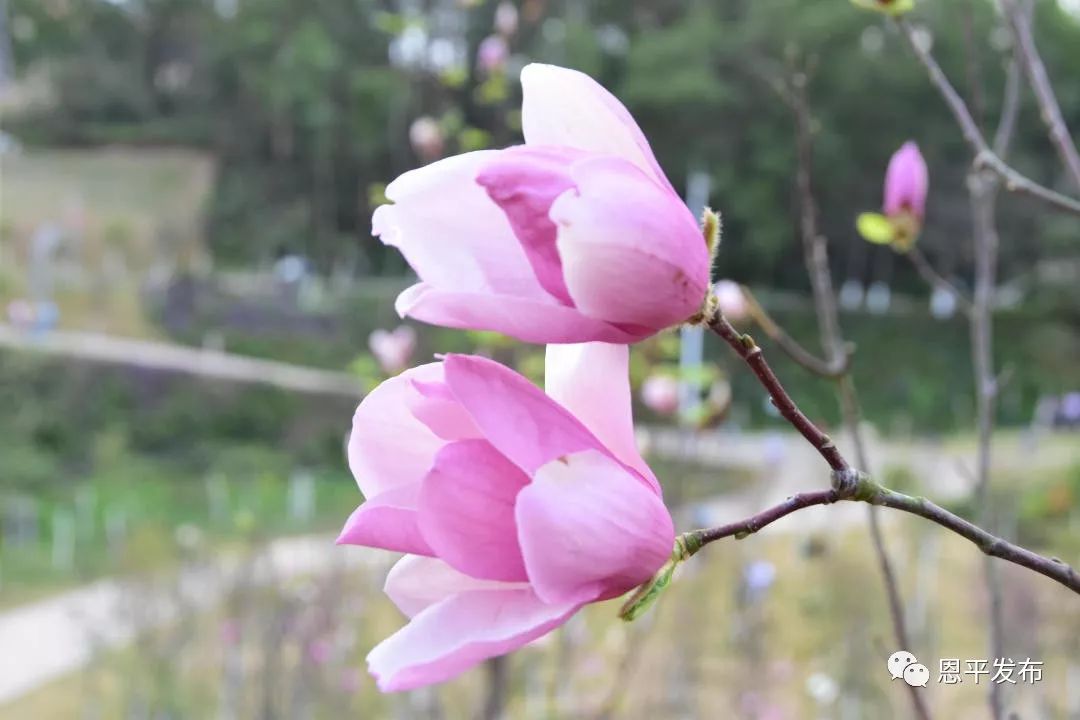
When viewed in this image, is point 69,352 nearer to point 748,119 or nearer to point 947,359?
point 748,119

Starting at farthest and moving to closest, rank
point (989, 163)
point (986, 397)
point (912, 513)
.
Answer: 1. point (986, 397)
2. point (989, 163)
3. point (912, 513)

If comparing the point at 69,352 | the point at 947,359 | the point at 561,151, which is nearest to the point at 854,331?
the point at 947,359

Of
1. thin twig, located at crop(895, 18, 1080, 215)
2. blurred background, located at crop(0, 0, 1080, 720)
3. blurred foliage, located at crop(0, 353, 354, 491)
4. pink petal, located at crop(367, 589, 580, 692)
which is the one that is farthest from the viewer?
blurred foliage, located at crop(0, 353, 354, 491)

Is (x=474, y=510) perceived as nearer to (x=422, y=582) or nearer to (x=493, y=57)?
(x=422, y=582)

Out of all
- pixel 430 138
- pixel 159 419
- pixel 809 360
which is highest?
pixel 809 360

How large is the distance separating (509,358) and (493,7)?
4700mm

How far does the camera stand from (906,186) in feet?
2.58

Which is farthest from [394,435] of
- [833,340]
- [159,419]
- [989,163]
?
[159,419]

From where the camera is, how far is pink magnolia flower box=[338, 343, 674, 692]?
243 millimetres

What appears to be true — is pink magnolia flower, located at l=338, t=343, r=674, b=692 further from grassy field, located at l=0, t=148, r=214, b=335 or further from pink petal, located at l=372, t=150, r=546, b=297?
grassy field, located at l=0, t=148, r=214, b=335

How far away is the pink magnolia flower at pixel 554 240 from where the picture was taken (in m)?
0.24

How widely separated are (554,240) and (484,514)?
7cm

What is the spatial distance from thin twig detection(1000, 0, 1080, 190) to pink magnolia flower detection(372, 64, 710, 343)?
0.38 meters

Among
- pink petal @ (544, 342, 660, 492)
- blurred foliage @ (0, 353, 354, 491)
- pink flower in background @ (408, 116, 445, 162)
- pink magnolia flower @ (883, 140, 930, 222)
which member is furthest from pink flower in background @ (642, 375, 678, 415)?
blurred foliage @ (0, 353, 354, 491)
